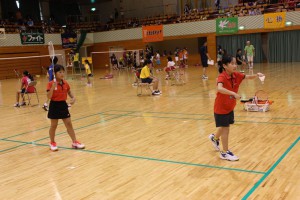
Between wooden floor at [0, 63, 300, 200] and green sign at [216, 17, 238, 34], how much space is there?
19529 mm

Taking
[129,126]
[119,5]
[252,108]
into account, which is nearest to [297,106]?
[252,108]

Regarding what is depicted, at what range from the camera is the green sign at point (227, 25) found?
28.8 meters

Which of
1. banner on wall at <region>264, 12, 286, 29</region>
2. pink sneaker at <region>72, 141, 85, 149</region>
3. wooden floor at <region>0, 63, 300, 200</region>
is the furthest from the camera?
banner on wall at <region>264, 12, 286, 29</region>

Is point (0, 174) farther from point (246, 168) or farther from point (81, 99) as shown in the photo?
point (81, 99)

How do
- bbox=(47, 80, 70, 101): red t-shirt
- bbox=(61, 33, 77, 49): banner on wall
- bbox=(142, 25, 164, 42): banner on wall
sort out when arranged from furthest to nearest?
bbox=(61, 33, 77, 49): banner on wall, bbox=(142, 25, 164, 42): banner on wall, bbox=(47, 80, 70, 101): red t-shirt

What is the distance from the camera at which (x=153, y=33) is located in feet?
112

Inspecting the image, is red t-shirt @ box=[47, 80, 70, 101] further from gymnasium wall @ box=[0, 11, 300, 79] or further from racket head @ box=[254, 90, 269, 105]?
gymnasium wall @ box=[0, 11, 300, 79]

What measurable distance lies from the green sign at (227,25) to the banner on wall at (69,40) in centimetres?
1618

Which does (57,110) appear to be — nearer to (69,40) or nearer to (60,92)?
(60,92)

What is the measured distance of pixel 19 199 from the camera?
4.52 metres

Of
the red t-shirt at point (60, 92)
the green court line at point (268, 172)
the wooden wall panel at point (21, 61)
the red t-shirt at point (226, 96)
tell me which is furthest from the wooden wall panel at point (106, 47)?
the red t-shirt at point (226, 96)

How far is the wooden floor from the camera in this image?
4488 millimetres

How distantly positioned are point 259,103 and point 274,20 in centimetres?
1989

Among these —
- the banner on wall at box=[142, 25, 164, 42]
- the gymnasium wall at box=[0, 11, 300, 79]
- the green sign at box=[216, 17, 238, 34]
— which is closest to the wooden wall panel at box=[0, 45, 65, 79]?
the gymnasium wall at box=[0, 11, 300, 79]
